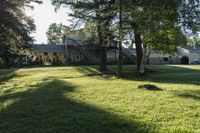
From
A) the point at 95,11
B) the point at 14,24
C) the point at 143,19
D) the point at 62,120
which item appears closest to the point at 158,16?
the point at 143,19

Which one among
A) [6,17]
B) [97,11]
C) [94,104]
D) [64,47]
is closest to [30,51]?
[6,17]

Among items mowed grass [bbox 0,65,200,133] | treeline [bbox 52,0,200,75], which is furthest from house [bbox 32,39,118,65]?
mowed grass [bbox 0,65,200,133]

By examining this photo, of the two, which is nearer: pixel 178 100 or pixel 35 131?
pixel 35 131

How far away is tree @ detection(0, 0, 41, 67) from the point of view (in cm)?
2792

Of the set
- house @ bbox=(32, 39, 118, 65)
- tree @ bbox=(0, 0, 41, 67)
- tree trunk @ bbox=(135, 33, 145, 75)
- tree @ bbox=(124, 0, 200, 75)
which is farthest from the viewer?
house @ bbox=(32, 39, 118, 65)

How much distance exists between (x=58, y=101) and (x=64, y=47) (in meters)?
48.5

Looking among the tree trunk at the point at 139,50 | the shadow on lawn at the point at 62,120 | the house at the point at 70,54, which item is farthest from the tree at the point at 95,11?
the house at the point at 70,54

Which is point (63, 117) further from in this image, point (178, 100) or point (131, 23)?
point (131, 23)

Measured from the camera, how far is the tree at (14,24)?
91.6 feet

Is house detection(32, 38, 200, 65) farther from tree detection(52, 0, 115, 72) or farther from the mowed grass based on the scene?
the mowed grass

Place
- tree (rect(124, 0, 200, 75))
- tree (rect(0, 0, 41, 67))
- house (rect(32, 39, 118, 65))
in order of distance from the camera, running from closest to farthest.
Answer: tree (rect(124, 0, 200, 75)), tree (rect(0, 0, 41, 67)), house (rect(32, 39, 118, 65))

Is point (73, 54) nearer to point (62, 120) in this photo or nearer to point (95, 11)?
point (95, 11)

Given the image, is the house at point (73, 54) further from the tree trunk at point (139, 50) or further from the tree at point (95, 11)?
the tree at point (95, 11)

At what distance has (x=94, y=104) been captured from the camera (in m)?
10.9
